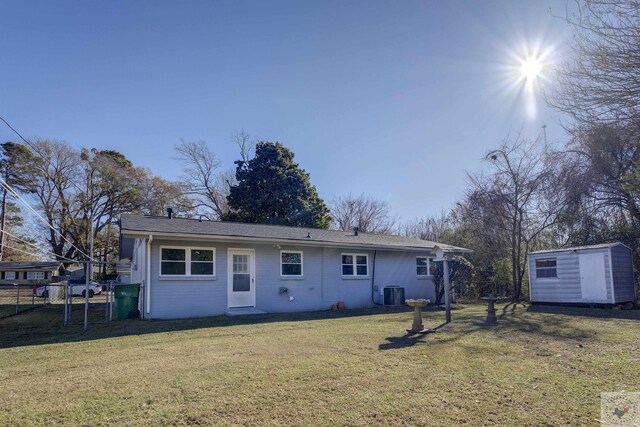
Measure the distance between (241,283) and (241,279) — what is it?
0.43 feet

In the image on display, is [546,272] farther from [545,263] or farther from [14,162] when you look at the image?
[14,162]

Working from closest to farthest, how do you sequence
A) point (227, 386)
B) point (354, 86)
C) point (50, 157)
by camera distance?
point (227, 386), point (354, 86), point (50, 157)

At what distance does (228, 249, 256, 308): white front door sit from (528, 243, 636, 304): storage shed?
10.9 metres

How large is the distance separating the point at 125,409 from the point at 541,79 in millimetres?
7613

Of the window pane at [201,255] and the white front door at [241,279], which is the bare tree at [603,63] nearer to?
the white front door at [241,279]

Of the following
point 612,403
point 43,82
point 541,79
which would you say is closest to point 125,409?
point 612,403

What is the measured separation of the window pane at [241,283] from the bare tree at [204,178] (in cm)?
2119

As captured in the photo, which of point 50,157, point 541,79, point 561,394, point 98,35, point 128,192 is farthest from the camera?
point 128,192

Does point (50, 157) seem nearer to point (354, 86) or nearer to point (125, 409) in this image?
point (354, 86)

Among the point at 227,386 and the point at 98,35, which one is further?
the point at 98,35

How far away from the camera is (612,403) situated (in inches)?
147

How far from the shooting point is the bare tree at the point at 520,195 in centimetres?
1705

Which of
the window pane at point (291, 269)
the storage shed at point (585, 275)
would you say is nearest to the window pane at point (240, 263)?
the window pane at point (291, 269)

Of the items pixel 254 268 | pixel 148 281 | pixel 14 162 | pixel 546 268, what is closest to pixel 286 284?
pixel 254 268
